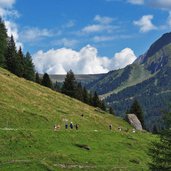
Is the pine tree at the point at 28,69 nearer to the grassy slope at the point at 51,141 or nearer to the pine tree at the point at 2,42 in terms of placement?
the pine tree at the point at 2,42

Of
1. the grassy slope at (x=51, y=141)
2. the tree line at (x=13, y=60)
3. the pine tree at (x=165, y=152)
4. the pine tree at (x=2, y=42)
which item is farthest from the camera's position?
the tree line at (x=13, y=60)

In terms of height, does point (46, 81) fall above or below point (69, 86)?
above

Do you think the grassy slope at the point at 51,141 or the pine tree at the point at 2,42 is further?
the pine tree at the point at 2,42

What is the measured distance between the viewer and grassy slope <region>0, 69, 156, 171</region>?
5231 cm

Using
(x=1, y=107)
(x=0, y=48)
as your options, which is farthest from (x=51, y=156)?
(x=0, y=48)

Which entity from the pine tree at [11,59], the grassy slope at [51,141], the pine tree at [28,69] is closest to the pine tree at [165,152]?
the grassy slope at [51,141]

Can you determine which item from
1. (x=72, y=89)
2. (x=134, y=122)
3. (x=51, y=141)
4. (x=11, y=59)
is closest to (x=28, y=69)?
(x=11, y=59)

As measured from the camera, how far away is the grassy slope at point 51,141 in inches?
2060

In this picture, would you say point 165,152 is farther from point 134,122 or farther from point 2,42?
point 2,42

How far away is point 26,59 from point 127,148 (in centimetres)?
8072

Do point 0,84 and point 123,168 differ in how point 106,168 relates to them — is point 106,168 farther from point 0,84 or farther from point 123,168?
point 0,84

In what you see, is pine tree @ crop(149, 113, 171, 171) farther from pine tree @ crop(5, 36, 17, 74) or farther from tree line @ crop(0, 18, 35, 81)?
pine tree @ crop(5, 36, 17, 74)

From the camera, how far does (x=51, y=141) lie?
60594 millimetres

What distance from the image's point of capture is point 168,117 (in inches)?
1697
